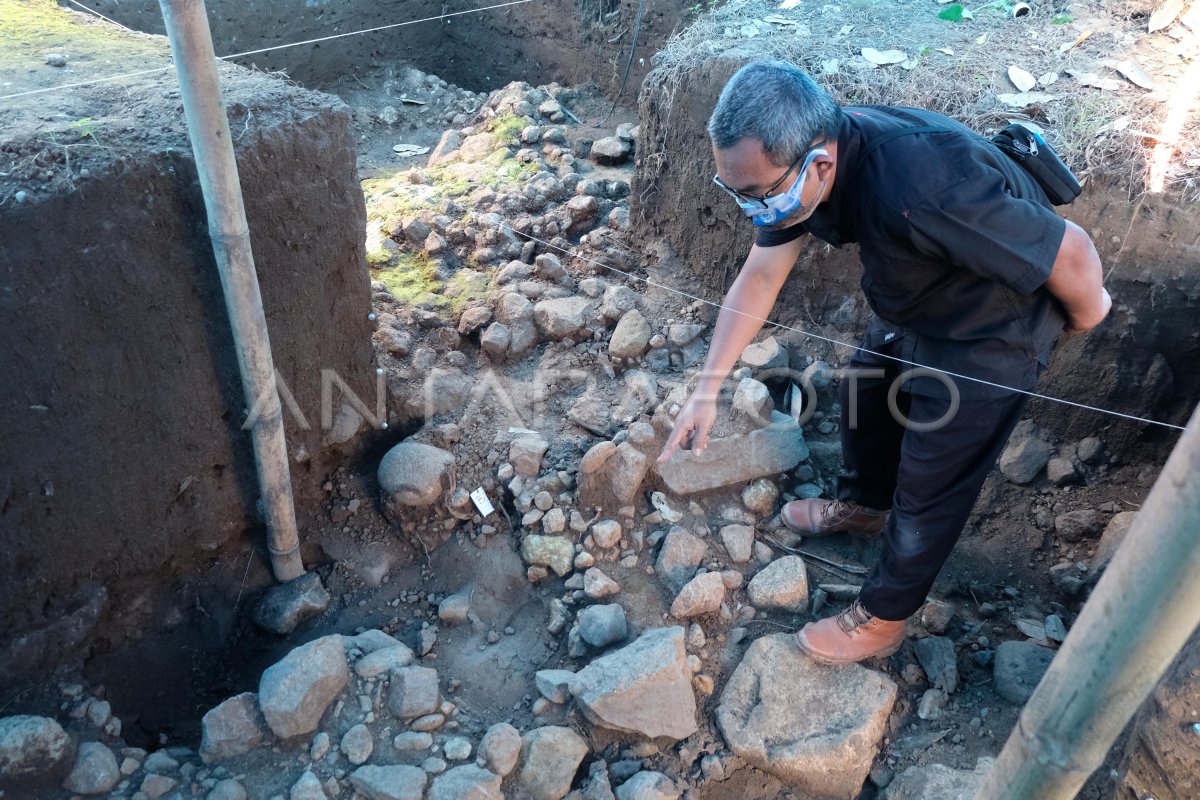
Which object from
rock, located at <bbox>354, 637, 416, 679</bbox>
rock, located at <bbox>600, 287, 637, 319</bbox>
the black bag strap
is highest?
the black bag strap

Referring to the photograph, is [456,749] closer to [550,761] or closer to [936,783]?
[550,761]

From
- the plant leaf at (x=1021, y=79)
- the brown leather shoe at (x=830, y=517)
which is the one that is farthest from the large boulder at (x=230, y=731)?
the plant leaf at (x=1021, y=79)

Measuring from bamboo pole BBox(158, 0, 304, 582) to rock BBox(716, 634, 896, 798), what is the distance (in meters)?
1.35

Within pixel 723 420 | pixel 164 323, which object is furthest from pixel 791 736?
pixel 164 323

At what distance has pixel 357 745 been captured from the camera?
217 centimetres

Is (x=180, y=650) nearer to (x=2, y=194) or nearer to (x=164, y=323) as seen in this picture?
(x=164, y=323)

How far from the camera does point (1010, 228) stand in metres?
1.78

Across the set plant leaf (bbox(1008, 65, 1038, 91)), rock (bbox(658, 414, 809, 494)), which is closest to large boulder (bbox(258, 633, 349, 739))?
rock (bbox(658, 414, 809, 494))

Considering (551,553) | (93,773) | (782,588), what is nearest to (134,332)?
(93,773)

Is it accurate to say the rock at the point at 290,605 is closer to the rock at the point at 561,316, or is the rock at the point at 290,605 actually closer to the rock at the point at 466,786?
the rock at the point at 466,786

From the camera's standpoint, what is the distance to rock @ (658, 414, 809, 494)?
9.30 feet

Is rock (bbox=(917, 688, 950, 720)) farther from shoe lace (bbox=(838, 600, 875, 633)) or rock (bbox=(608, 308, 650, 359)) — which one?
rock (bbox=(608, 308, 650, 359))

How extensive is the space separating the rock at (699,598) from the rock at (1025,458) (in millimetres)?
1108

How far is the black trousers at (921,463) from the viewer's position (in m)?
2.09
